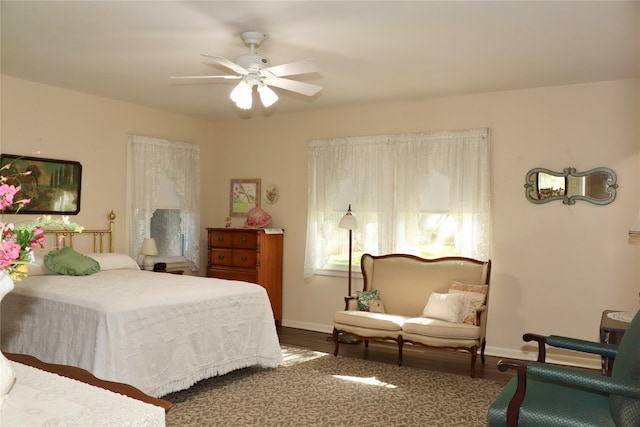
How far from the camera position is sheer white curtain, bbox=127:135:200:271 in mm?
6258

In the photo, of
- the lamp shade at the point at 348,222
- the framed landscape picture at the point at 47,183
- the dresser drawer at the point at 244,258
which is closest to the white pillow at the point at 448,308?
the lamp shade at the point at 348,222

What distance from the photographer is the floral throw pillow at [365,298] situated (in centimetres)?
538

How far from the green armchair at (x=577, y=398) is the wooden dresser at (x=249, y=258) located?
4.06 metres

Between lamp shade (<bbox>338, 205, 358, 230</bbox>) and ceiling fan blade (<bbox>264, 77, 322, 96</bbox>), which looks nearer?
ceiling fan blade (<bbox>264, 77, 322, 96</bbox>)

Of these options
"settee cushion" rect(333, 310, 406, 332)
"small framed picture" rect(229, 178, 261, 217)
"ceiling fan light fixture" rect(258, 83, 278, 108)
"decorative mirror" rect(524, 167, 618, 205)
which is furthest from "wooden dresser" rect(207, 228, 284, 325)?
"decorative mirror" rect(524, 167, 618, 205)

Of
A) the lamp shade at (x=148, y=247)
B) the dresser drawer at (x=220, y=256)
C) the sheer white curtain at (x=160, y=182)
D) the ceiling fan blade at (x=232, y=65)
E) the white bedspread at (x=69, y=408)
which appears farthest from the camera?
the dresser drawer at (x=220, y=256)

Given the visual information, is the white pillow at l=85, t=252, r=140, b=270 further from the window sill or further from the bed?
the window sill

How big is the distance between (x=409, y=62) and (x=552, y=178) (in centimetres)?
192

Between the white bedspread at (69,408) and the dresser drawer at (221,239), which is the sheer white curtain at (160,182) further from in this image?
the white bedspread at (69,408)

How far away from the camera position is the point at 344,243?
20.5ft

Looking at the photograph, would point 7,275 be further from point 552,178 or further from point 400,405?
point 552,178

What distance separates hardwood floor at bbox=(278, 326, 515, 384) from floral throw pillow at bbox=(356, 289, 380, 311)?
1.55ft

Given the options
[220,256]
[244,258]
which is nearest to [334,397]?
[244,258]

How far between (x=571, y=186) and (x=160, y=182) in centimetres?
470
